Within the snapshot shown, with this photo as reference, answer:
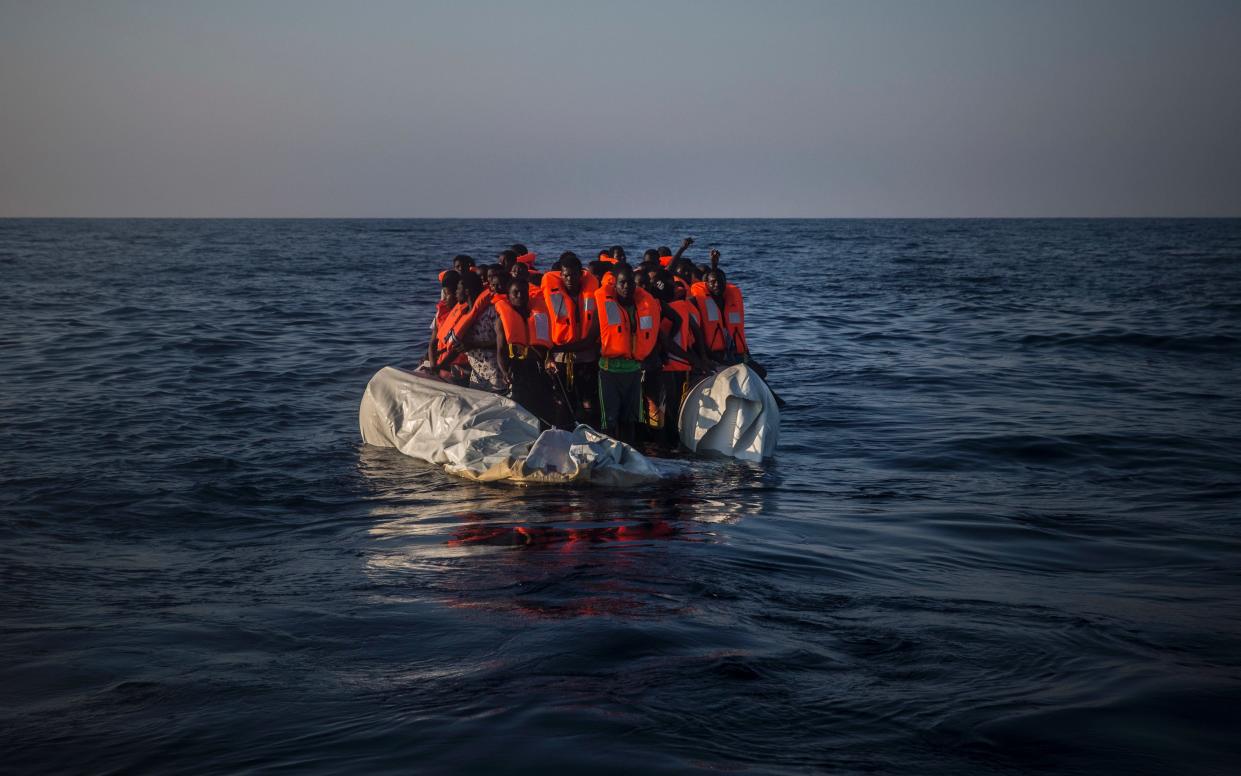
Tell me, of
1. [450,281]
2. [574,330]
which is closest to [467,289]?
[450,281]

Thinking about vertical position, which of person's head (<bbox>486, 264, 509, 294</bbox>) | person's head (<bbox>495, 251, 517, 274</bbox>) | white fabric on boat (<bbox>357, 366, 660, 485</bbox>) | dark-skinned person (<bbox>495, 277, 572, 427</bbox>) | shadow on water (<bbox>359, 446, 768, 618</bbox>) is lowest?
shadow on water (<bbox>359, 446, 768, 618</bbox>)

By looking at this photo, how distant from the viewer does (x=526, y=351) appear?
995 cm

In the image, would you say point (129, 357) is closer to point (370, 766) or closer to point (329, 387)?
point (329, 387)

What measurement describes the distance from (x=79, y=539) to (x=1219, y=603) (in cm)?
820

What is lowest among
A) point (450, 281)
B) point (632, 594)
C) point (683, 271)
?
point (632, 594)

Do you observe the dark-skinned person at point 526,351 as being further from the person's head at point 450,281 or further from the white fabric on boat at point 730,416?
the white fabric on boat at point 730,416

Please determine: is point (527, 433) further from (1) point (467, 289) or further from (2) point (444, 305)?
(2) point (444, 305)

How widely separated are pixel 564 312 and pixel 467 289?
1039 millimetres

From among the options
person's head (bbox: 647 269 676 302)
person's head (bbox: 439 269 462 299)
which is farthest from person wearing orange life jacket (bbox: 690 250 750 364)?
person's head (bbox: 439 269 462 299)

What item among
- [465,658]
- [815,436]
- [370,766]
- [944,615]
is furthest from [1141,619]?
[815,436]

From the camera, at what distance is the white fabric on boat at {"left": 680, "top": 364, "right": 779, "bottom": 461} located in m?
10.1

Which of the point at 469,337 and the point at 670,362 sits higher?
the point at 469,337

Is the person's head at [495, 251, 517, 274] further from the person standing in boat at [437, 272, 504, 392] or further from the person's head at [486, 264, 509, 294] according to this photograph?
the person's head at [486, 264, 509, 294]

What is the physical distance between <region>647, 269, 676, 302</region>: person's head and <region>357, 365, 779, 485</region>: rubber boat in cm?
103
